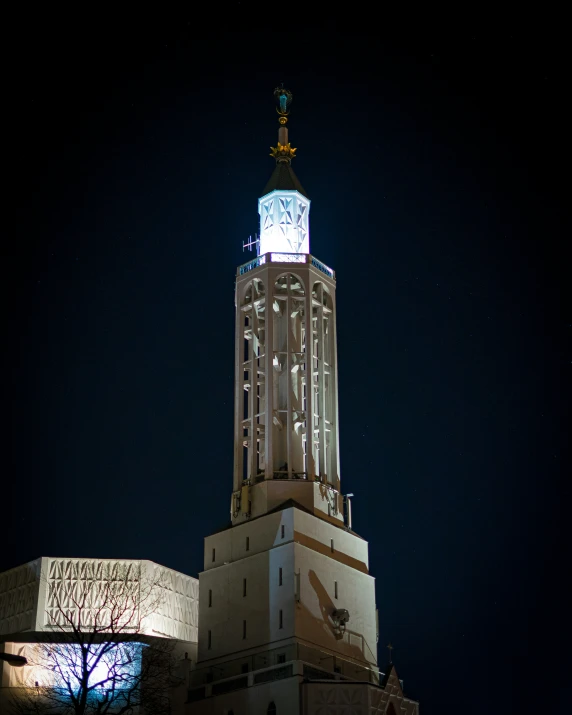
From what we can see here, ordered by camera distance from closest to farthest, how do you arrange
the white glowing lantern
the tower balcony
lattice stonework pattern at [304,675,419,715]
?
lattice stonework pattern at [304,675,419,715], the tower balcony, the white glowing lantern

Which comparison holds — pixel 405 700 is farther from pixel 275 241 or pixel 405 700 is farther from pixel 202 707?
pixel 275 241

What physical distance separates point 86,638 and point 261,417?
18236mm

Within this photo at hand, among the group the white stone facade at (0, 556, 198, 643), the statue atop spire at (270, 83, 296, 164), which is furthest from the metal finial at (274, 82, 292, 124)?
the white stone facade at (0, 556, 198, 643)

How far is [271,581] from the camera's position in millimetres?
69625

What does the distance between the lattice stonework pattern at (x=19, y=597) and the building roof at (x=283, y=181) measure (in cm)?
3185

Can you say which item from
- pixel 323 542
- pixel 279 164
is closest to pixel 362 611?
A: pixel 323 542

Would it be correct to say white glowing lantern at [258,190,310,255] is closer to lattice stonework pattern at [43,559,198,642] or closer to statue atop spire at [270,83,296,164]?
statue atop spire at [270,83,296,164]

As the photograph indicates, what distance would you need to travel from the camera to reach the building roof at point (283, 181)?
8450cm

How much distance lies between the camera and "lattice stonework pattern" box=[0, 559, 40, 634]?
8000 cm

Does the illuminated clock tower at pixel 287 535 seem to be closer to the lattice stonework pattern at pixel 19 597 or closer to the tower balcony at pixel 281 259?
the tower balcony at pixel 281 259

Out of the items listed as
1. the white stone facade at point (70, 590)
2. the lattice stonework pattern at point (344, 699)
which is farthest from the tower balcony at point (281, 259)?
the lattice stonework pattern at point (344, 699)

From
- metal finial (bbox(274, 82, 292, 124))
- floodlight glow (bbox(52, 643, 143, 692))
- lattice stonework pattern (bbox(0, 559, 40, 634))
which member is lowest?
floodlight glow (bbox(52, 643, 143, 692))

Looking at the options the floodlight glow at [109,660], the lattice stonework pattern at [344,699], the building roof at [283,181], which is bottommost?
the lattice stonework pattern at [344,699]

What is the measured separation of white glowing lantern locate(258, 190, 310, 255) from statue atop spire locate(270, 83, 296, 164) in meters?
4.61
